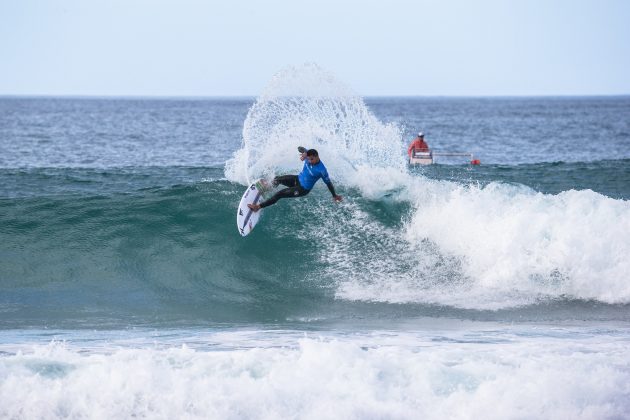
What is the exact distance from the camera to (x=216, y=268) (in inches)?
584

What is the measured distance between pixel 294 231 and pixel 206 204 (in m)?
2.46

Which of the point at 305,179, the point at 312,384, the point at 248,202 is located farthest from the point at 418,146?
the point at 312,384

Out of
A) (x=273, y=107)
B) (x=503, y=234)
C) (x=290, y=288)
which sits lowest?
(x=290, y=288)

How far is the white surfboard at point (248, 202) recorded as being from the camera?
14641mm

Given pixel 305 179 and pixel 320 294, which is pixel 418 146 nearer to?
pixel 305 179

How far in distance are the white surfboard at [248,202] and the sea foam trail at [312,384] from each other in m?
5.74

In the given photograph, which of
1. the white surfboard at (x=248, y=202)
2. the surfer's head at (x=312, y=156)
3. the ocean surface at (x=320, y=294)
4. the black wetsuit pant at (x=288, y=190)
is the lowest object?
the ocean surface at (x=320, y=294)

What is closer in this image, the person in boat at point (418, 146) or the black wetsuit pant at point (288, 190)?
the black wetsuit pant at point (288, 190)

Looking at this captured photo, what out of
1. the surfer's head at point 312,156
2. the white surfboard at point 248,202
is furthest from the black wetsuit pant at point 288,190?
the surfer's head at point 312,156

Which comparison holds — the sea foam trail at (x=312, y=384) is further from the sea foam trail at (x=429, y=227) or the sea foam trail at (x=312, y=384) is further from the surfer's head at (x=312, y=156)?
the surfer's head at (x=312, y=156)

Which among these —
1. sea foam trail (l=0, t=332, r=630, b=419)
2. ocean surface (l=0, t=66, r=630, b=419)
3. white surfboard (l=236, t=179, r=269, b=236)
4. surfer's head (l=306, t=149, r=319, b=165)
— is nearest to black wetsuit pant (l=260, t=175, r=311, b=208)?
white surfboard (l=236, t=179, r=269, b=236)

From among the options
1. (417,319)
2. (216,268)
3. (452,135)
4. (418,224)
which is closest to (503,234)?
(418,224)

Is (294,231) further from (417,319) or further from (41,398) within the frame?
(41,398)

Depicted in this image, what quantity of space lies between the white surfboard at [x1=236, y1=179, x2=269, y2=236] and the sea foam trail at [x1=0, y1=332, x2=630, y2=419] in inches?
226
